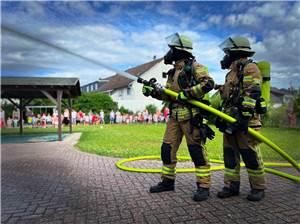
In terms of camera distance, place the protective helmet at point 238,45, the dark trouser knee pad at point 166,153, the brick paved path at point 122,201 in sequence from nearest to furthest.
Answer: the brick paved path at point 122,201, the protective helmet at point 238,45, the dark trouser knee pad at point 166,153

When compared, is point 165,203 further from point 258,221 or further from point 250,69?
point 250,69

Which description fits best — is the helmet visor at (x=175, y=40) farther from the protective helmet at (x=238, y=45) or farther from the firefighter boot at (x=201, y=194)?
the firefighter boot at (x=201, y=194)

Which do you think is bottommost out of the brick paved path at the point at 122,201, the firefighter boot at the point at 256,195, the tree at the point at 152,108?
the brick paved path at the point at 122,201

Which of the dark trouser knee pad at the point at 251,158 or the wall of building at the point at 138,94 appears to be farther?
the wall of building at the point at 138,94

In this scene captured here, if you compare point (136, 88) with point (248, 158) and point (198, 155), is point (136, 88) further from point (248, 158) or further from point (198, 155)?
point (248, 158)

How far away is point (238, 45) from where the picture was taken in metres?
3.75

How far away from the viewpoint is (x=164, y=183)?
414cm

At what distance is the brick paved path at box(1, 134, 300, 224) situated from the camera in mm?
3148

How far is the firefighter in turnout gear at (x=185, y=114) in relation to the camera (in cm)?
372

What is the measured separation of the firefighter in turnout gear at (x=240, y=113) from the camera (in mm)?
3484

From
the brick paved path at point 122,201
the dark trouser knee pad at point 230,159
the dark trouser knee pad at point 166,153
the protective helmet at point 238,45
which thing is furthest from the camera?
the dark trouser knee pad at point 166,153

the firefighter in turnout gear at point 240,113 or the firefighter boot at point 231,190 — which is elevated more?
the firefighter in turnout gear at point 240,113

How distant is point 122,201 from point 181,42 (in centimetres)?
239

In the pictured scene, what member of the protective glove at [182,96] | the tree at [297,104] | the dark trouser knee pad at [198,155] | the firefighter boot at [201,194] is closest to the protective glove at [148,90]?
the protective glove at [182,96]
